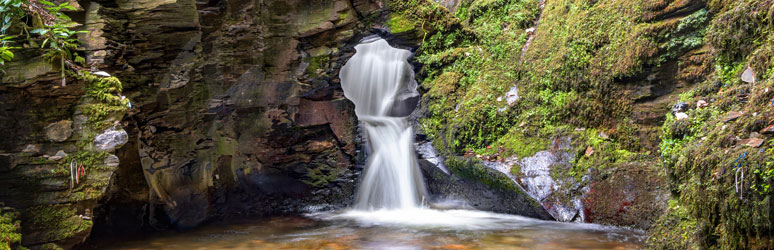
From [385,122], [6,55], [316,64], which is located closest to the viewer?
[6,55]

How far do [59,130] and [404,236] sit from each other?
4402 millimetres

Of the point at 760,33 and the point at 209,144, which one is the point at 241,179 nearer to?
the point at 209,144

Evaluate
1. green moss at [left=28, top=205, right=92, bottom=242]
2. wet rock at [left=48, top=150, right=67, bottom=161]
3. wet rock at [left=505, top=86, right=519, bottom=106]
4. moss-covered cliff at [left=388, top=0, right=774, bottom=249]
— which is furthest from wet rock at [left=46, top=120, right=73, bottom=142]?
wet rock at [left=505, top=86, right=519, bottom=106]

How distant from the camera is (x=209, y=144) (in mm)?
8367

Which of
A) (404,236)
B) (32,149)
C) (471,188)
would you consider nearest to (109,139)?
(32,149)

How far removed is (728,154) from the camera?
2.88 meters

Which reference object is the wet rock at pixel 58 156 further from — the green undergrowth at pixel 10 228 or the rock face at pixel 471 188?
the rock face at pixel 471 188

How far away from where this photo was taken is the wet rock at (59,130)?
4.75 metres

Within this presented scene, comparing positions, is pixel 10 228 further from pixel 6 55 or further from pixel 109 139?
pixel 6 55

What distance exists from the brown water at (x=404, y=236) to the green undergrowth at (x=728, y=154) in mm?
1457

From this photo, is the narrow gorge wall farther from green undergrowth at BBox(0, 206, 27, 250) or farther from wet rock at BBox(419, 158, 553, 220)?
wet rock at BBox(419, 158, 553, 220)

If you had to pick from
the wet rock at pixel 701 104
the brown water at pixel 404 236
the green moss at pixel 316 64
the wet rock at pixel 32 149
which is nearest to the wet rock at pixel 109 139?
the wet rock at pixel 32 149

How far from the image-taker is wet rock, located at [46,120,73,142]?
187 inches

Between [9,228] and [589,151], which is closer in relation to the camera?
[9,228]
